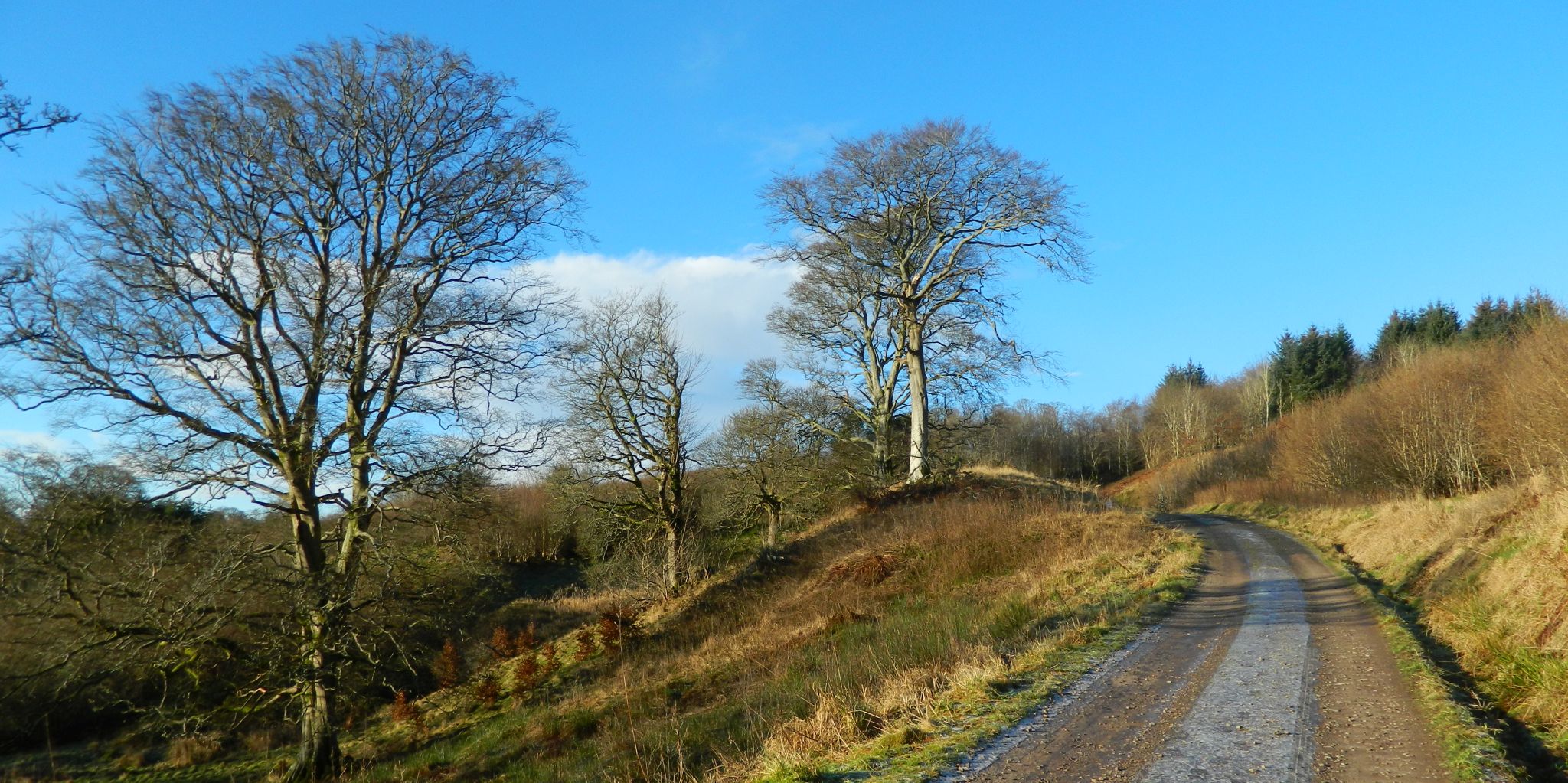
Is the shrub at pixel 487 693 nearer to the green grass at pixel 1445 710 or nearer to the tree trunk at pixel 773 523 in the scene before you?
the tree trunk at pixel 773 523

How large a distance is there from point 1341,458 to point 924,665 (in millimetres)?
34179

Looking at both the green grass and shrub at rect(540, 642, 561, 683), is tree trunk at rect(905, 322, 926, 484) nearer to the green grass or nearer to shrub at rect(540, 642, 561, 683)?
shrub at rect(540, 642, 561, 683)

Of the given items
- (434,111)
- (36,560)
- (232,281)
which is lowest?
(36,560)

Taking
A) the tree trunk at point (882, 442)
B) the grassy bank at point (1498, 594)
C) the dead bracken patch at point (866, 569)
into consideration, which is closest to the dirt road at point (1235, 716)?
the grassy bank at point (1498, 594)

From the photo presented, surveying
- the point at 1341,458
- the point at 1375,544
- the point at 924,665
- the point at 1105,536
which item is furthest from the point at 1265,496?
the point at 924,665

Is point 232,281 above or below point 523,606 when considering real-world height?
above

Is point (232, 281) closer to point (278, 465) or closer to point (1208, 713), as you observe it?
point (278, 465)

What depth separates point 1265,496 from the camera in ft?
130

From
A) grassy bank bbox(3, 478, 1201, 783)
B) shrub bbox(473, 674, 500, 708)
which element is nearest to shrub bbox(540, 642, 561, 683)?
grassy bank bbox(3, 478, 1201, 783)

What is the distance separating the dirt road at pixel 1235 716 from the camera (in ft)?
18.2

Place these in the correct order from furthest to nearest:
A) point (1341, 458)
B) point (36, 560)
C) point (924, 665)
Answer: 1. point (1341, 458)
2. point (36, 560)
3. point (924, 665)

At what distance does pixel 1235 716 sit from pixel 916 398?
2101 centimetres

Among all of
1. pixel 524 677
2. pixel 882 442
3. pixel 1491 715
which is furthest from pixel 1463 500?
pixel 524 677

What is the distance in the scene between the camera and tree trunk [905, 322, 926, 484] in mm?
27500
